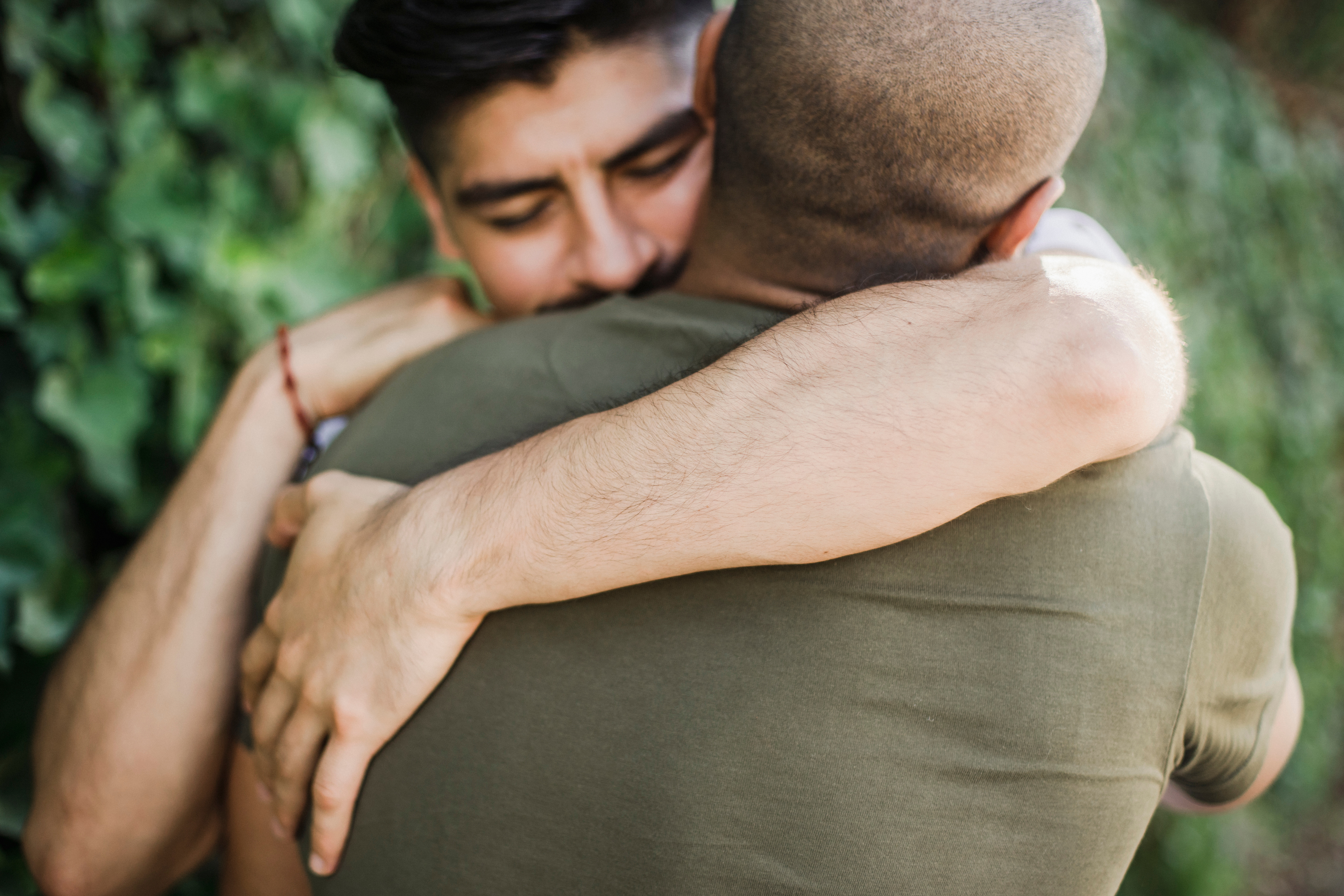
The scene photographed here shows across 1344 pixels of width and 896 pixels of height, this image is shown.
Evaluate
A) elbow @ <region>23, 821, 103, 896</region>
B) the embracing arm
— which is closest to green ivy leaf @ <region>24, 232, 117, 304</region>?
elbow @ <region>23, 821, 103, 896</region>

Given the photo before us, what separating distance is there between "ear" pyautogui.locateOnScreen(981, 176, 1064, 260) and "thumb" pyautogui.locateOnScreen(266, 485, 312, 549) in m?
1.12

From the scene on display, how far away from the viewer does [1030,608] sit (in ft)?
3.15

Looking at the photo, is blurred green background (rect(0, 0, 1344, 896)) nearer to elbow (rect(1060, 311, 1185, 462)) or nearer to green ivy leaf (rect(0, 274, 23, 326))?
green ivy leaf (rect(0, 274, 23, 326))

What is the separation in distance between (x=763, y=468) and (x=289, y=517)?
2.78 feet

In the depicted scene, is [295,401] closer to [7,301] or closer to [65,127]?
[7,301]

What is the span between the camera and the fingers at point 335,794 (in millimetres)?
1145

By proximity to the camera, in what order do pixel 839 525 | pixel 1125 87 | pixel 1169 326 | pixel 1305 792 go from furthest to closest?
pixel 1125 87, pixel 1305 792, pixel 1169 326, pixel 839 525

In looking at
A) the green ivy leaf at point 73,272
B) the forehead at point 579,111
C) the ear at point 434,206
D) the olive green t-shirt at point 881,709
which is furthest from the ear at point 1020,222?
the green ivy leaf at point 73,272

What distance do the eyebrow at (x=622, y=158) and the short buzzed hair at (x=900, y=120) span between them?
0.48 m

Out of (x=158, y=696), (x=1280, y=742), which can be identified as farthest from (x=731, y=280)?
(x=158, y=696)

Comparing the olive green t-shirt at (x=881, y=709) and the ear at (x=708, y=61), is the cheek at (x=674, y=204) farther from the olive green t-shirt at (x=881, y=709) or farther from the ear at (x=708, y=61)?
the olive green t-shirt at (x=881, y=709)

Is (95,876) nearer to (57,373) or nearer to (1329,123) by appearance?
(57,373)

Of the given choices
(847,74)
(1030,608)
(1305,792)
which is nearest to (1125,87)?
(1305,792)

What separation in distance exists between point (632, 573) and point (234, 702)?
1019 millimetres
